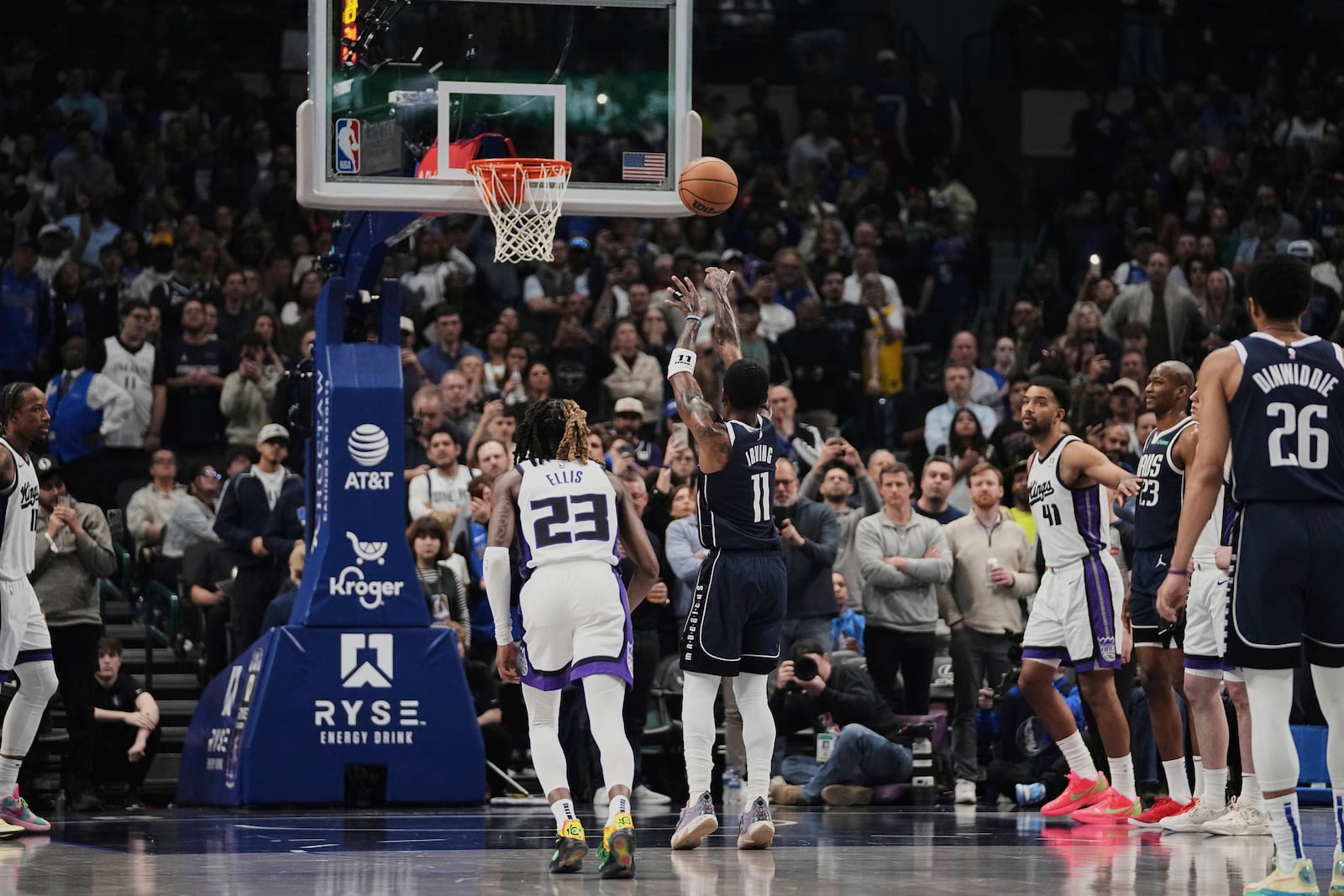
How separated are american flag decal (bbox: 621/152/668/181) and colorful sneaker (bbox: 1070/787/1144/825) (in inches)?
185

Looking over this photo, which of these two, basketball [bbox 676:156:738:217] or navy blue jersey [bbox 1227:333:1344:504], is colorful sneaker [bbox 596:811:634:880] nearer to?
navy blue jersey [bbox 1227:333:1344:504]

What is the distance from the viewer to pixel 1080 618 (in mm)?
11477

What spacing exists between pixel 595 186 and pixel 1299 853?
644cm

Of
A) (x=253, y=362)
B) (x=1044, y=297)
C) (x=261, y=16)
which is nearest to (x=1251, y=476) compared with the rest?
(x=253, y=362)

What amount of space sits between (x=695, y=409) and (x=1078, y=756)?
3795 millimetres

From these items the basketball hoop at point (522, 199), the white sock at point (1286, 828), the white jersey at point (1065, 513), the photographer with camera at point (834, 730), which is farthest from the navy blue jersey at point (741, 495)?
the photographer with camera at point (834, 730)

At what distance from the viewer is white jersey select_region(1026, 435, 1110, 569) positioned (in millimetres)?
11586

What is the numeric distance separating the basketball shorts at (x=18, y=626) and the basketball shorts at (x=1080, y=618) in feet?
19.0

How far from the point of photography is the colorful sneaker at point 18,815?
1115 centimetres

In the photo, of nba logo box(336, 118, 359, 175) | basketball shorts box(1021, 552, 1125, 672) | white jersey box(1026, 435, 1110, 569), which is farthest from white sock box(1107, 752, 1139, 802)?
nba logo box(336, 118, 359, 175)

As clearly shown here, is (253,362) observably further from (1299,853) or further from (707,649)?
(1299,853)

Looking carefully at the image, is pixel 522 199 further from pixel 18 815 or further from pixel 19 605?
pixel 18 815

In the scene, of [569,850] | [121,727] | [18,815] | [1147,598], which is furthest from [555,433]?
[121,727]

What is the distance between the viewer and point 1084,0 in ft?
91.5
